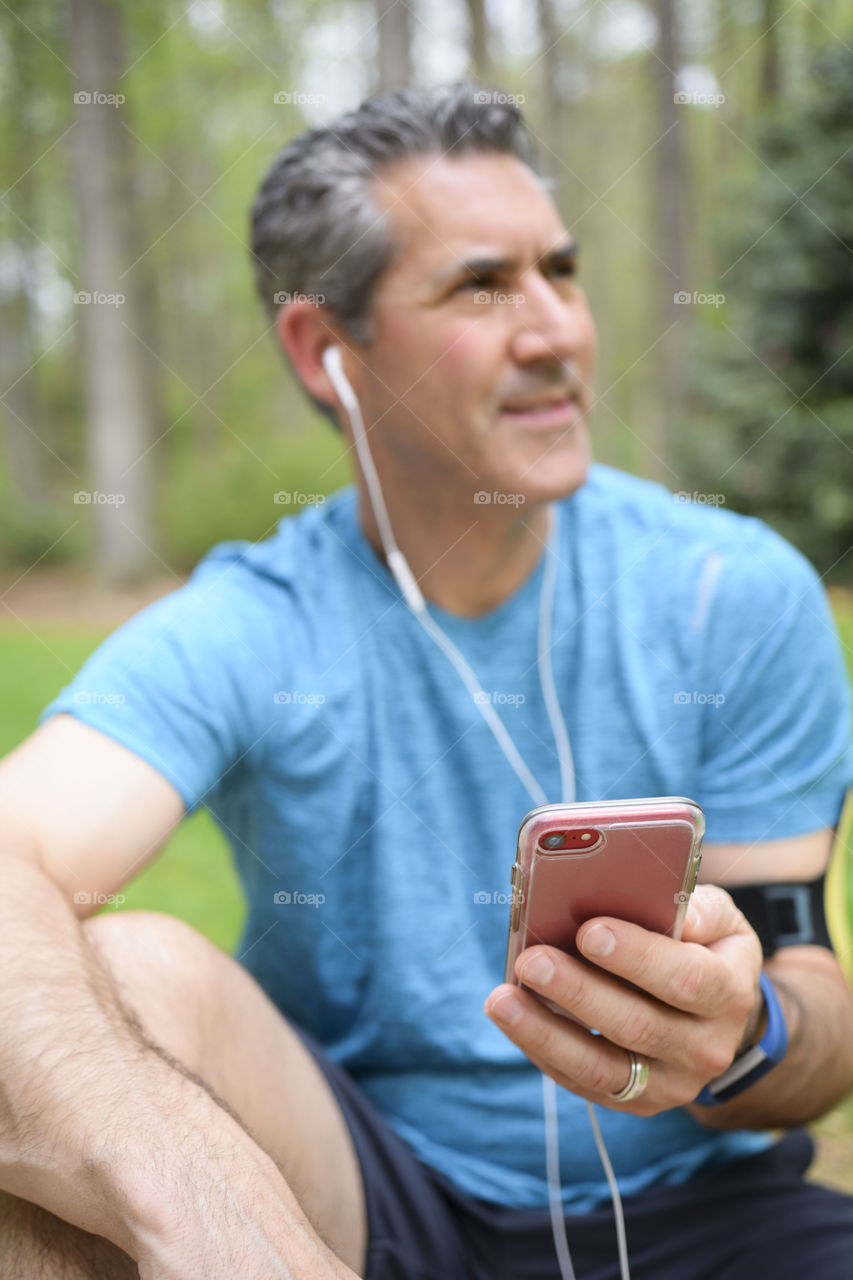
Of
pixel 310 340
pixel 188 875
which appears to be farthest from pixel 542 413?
pixel 188 875

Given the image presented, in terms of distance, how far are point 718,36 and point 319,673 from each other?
37.6 feet

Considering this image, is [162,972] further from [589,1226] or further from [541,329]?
[541,329]

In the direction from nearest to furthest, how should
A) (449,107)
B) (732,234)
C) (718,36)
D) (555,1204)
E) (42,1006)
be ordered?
(42,1006), (555,1204), (449,107), (732,234), (718,36)

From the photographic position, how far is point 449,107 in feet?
5.67

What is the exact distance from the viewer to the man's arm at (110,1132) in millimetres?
899

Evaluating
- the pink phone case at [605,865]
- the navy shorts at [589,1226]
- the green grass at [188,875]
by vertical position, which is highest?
the pink phone case at [605,865]

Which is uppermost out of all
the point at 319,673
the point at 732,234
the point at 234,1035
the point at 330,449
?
the point at 732,234

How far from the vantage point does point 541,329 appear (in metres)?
1.64

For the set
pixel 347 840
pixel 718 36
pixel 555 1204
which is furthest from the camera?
pixel 718 36

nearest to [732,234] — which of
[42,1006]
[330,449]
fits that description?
[330,449]

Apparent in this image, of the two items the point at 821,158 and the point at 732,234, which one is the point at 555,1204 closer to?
the point at 821,158

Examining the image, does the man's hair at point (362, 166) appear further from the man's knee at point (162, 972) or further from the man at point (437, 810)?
the man's knee at point (162, 972)

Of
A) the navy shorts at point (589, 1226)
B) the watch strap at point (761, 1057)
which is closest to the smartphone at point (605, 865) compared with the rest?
the watch strap at point (761, 1057)

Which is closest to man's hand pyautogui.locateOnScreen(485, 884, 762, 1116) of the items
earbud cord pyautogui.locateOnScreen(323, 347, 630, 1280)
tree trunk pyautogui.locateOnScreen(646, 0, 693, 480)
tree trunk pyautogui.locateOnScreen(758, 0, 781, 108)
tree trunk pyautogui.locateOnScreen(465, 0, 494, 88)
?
earbud cord pyautogui.locateOnScreen(323, 347, 630, 1280)
